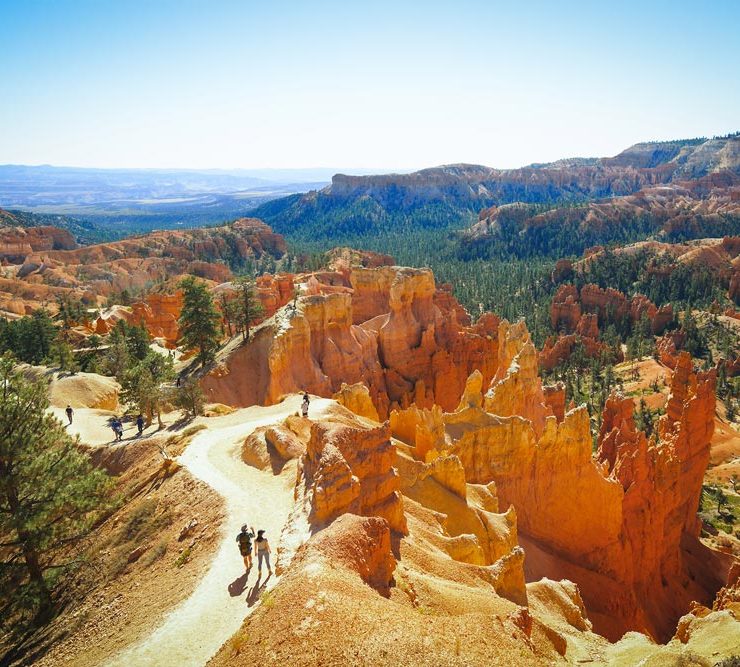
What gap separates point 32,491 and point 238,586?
7.41 m

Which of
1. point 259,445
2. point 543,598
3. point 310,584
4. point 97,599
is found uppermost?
point 310,584

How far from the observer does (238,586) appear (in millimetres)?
12461

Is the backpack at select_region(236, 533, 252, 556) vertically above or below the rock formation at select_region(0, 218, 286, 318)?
above

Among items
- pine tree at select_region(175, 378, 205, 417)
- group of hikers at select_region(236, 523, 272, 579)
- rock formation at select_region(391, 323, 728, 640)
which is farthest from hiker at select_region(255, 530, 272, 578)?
pine tree at select_region(175, 378, 205, 417)

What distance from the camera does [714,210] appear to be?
6235 inches

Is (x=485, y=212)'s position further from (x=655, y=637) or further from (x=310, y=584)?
(x=310, y=584)

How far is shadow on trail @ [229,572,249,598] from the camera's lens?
1225 cm

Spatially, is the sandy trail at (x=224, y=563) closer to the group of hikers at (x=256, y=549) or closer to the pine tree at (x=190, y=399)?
the group of hikers at (x=256, y=549)

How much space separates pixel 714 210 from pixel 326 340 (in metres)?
161

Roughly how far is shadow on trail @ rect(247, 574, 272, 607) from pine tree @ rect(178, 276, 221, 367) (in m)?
28.7

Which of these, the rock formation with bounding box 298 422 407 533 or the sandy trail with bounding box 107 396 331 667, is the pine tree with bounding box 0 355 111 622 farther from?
the rock formation with bounding box 298 422 407 533

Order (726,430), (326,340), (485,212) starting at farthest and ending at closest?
(485,212), (726,430), (326,340)

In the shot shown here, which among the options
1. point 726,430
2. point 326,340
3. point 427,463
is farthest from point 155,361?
point 726,430

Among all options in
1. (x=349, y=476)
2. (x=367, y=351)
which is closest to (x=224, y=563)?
(x=349, y=476)
